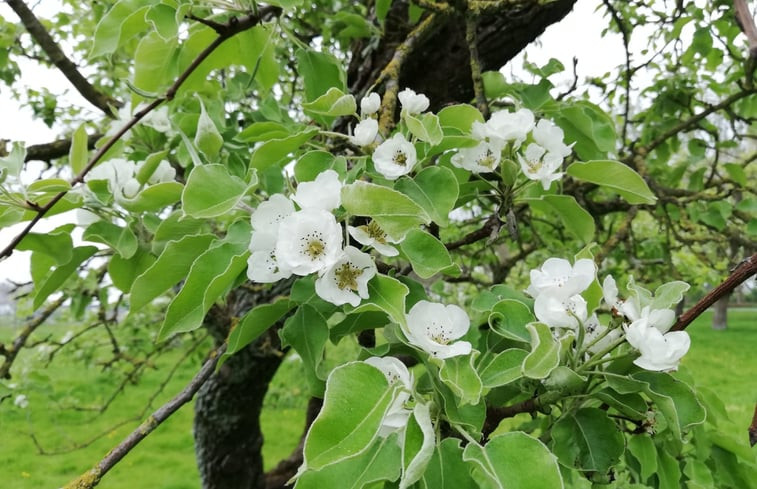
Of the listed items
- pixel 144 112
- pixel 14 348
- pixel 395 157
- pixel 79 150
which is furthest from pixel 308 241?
pixel 14 348

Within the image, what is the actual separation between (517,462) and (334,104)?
53 centimetres

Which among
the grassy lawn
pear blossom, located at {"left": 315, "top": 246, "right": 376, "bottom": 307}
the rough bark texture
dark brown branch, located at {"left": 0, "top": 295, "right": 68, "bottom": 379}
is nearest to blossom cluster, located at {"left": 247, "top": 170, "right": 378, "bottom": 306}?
pear blossom, located at {"left": 315, "top": 246, "right": 376, "bottom": 307}

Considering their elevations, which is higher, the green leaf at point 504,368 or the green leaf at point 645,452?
the green leaf at point 504,368

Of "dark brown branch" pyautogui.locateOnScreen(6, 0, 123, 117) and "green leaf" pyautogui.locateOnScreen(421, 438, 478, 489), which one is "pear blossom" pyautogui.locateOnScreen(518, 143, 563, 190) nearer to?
"green leaf" pyautogui.locateOnScreen(421, 438, 478, 489)

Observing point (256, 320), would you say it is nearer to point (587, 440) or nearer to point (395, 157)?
point (395, 157)

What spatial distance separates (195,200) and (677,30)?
5.91ft

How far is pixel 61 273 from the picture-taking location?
3.47ft

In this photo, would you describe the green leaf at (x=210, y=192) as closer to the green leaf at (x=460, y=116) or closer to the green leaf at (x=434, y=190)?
the green leaf at (x=434, y=190)

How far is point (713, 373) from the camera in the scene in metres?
7.01

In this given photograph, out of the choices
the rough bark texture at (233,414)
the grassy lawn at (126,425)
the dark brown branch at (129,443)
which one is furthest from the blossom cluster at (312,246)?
the grassy lawn at (126,425)

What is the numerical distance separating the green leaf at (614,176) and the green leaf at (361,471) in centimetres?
54

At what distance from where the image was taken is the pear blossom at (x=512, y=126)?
93cm

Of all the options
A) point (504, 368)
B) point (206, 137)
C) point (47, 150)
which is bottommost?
point (504, 368)

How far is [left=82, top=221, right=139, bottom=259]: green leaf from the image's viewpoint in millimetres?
1001
